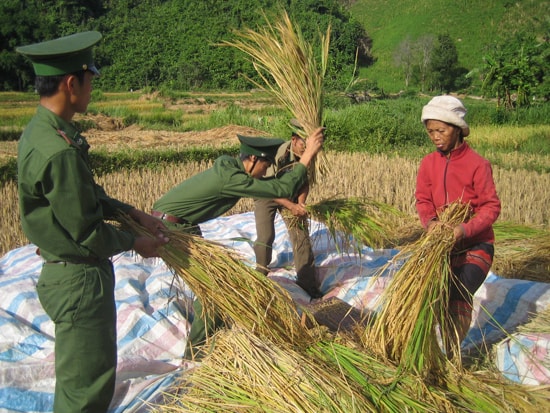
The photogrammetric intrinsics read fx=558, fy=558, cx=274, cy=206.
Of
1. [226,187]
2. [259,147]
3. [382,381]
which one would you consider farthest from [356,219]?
[382,381]

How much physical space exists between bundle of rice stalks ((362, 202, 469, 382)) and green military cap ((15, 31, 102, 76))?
1504mm

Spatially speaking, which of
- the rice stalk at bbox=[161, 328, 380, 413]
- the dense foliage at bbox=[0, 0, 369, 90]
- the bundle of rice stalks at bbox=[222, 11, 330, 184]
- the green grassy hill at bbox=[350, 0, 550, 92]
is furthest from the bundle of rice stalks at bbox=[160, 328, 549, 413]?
the green grassy hill at bbox=[350, 0, 550, 92]

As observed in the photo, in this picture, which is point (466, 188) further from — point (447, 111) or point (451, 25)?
point (451, 25)

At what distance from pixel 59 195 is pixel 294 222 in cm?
233

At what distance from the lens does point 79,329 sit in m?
2.01

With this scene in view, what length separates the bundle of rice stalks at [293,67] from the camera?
3.41m

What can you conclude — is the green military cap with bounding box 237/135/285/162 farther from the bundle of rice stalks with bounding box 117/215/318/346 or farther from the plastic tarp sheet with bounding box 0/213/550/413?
the bundle of rice stalks with bounding box 117/215/318/346

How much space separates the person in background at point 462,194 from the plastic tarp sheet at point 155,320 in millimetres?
133

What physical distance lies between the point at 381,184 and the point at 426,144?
245 inches

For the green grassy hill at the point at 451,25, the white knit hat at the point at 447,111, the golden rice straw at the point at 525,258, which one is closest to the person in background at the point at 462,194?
the white knit hat at the point at 447,111

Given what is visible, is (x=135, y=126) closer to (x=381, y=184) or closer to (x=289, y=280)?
(x=381, y=184)

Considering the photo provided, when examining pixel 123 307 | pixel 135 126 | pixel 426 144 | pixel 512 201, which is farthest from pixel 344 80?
pixel 135 126

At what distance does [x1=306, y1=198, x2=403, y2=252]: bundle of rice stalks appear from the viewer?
147 inches

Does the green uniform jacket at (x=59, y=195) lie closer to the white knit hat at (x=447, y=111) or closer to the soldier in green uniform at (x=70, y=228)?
the soldier in green uniform at (x=70, y=228)
